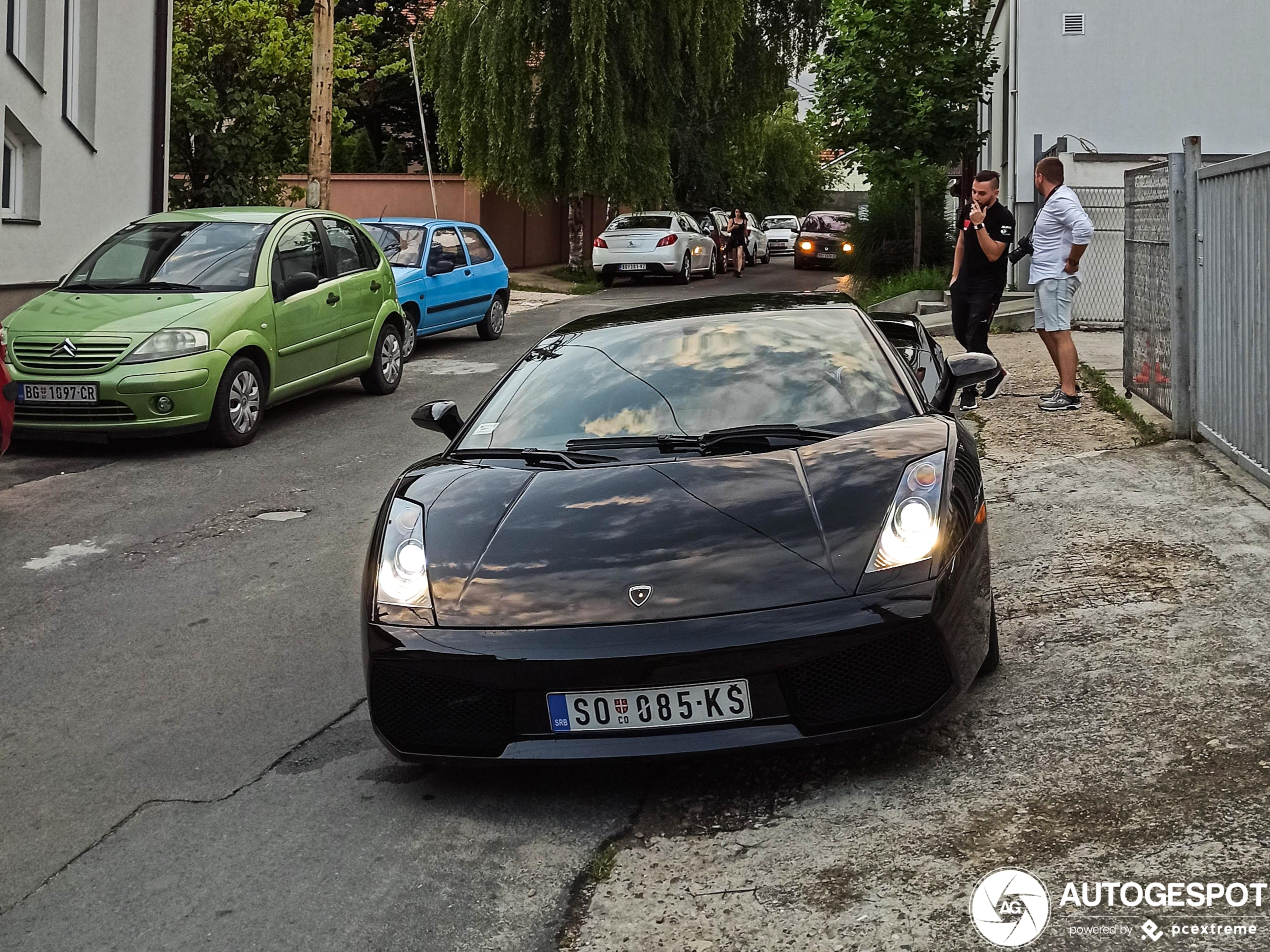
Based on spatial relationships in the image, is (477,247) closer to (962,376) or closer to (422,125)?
(422,125)

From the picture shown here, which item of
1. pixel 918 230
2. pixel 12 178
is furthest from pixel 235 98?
pixel 918 230

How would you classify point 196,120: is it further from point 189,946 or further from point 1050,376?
point 189,946

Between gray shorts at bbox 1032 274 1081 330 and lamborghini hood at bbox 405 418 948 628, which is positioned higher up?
gray shorts at bbox 1032 274 1081 330

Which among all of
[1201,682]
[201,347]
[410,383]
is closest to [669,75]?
[410,383]

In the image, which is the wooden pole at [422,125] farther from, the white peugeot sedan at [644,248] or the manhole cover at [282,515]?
the manhole cover at [282,515]

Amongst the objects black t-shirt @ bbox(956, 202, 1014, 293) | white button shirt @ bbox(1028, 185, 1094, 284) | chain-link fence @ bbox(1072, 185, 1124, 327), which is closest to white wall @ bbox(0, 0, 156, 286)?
black t-shirt @ bbox(956, 202, 1014, 293)

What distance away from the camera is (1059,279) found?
1025 cm

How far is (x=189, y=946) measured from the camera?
3424mm

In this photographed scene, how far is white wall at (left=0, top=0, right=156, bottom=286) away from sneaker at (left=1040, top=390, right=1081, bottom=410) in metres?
11.2

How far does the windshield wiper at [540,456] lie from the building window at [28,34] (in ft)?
44.0

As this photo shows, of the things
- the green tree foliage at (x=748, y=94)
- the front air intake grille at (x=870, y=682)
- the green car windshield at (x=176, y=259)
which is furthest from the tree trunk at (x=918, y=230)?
the front air intake grille at (x=870, y=682)

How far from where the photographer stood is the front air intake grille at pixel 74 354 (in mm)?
10242

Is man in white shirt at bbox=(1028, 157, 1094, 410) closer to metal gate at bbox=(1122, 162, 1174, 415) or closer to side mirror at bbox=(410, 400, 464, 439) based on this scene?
metal gate at bbox=(1122, 162, 1174, 415)

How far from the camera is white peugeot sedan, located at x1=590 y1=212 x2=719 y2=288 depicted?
30016mm
